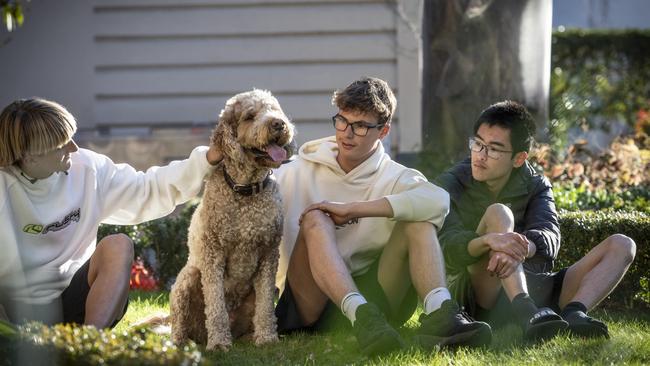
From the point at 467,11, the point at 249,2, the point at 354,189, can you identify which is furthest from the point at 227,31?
the point at 354,189

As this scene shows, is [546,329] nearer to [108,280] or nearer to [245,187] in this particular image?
[245,187]

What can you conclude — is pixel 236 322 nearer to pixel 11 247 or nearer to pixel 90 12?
pixel 11 247

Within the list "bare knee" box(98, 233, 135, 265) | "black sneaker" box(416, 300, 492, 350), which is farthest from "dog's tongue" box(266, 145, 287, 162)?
"black sneaker" box(416, 300, 492, 350)

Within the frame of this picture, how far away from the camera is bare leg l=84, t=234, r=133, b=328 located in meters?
5.05

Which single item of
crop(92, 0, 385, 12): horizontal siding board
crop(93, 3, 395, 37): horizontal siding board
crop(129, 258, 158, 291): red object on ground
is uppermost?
crop(92, 0, 385, 12): horizontal siding board

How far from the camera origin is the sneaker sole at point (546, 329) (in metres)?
5.07

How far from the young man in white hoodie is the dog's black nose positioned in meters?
0.50

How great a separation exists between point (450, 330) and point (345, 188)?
1.15 meters

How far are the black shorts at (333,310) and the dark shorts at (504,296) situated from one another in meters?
0.27

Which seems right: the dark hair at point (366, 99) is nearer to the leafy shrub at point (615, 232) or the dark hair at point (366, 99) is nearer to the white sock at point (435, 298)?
the white sock at point (435, 298)

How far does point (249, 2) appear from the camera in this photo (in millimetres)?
12219

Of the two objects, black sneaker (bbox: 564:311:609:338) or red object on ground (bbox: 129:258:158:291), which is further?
red object on ground (bbox: 129:258:158:291)

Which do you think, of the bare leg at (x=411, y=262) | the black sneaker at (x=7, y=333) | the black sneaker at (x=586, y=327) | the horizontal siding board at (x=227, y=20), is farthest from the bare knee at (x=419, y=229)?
the horizontal siding board at (x=227, y=20)

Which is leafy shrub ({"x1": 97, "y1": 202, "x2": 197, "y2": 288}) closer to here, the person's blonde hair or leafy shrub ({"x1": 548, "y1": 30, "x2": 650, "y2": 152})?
the person's blonde hair
